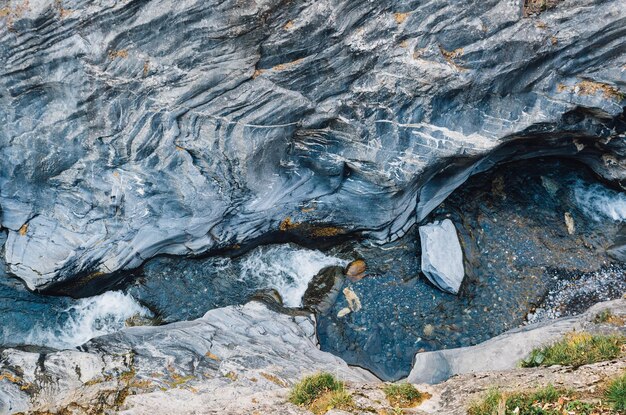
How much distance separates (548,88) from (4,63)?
14.9 meters

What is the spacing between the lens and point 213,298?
56.2 feet

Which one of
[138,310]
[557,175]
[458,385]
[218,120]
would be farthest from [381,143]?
[138,310]

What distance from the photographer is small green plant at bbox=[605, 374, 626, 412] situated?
9.20 metres

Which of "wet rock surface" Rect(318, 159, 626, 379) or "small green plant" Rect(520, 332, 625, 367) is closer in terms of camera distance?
"small green plant" Rect(520, 332, 625, 367)

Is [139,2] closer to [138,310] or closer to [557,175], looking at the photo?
[138,310]

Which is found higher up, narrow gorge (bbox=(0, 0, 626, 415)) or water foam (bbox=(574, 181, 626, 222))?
narrow gorge (bbox=(0, 0, 626, 415))

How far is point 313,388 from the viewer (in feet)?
36.6

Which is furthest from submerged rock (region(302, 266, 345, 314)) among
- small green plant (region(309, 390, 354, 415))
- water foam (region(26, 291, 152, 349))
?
small green plant (region(309, 390, 354, 415))

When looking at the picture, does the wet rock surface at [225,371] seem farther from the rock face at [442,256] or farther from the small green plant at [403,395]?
the rock face at [442,256]

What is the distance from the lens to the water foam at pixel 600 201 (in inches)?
705

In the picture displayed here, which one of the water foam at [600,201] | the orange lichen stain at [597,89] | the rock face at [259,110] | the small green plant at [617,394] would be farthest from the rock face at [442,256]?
the small green plant at [617,394]

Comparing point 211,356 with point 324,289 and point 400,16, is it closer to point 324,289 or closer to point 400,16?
point 324,289

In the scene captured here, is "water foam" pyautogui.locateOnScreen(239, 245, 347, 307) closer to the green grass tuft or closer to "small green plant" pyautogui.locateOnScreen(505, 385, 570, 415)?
the green grass tuft

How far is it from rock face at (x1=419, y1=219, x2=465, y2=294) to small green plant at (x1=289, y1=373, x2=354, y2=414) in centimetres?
668
